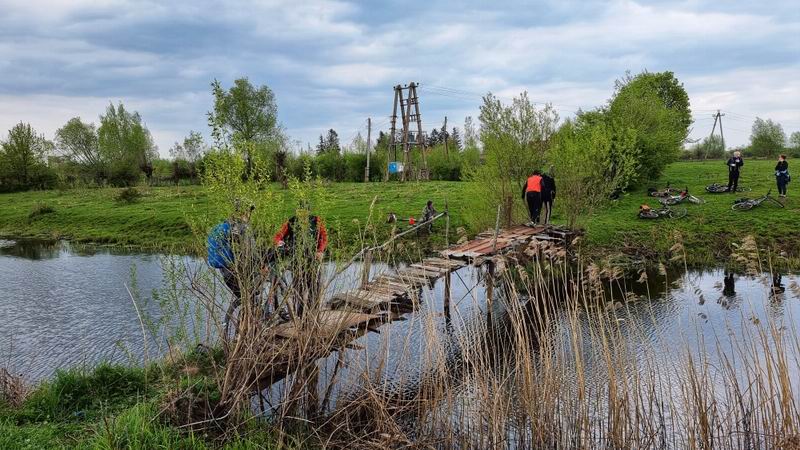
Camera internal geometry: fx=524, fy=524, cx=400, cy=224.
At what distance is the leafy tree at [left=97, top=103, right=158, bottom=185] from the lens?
4244 centimetres

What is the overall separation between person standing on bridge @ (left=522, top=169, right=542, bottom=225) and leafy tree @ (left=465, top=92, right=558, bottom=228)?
143cm

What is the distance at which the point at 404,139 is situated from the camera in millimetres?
34312

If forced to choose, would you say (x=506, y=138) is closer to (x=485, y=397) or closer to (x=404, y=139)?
(x=485, y=397)

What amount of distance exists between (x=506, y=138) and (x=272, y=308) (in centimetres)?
1219

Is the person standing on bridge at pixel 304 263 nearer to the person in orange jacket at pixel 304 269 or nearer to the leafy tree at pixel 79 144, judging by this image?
the person in orange jacket at pixel 304 269

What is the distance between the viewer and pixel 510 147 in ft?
55.5

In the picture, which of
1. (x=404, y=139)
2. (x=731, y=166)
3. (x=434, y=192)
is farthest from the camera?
(x=404, y=139)

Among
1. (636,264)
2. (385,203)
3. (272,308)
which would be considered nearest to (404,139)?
(385,203)

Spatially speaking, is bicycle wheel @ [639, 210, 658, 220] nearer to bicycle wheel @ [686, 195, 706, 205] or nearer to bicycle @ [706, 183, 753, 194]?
bicycle wheel @ [686, 195, 706, 205]

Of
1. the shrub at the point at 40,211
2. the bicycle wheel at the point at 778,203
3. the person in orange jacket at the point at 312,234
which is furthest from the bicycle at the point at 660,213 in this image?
the shrub at the point at 40,211

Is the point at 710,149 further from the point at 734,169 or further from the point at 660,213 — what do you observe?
the point at 660,213

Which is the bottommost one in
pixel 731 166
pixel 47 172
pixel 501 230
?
pixel 501 230

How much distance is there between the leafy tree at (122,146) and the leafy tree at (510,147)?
35319 millimetres

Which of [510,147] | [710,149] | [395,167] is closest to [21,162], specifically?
[395,167]
